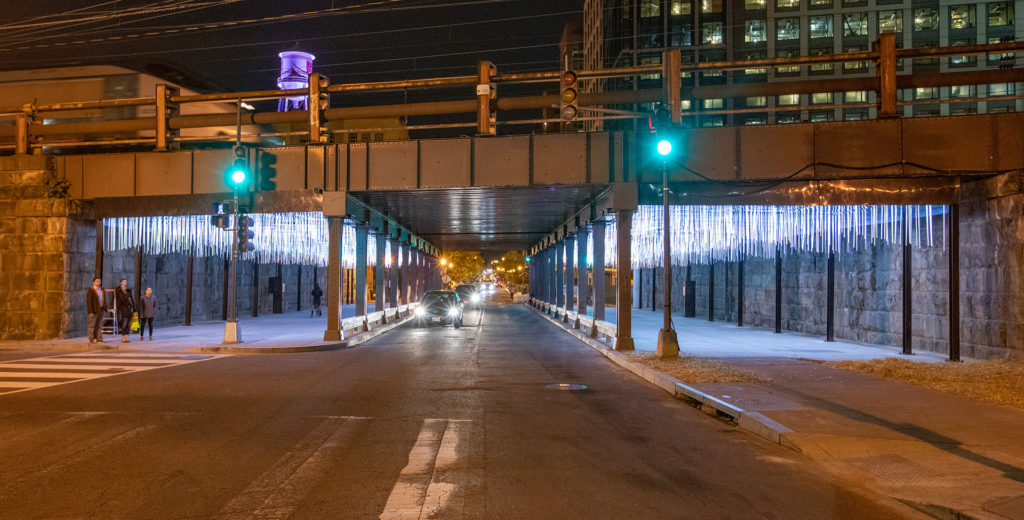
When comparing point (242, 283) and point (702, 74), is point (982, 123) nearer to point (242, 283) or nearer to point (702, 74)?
point (242, 283)

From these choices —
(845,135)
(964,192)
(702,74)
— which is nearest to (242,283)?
(845,135)

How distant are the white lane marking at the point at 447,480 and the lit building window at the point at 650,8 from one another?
83590mm

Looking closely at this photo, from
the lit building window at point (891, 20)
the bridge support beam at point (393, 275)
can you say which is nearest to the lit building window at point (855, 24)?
the lit building window at point (891, 20)

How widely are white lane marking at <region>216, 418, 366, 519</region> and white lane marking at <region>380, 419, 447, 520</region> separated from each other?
831 mm

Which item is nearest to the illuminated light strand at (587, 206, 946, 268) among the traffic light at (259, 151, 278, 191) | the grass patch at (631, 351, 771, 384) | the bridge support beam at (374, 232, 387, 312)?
the grass patch at (631, 351, 771, 384)

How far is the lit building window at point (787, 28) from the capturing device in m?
84.9

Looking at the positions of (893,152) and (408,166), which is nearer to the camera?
(893,152)

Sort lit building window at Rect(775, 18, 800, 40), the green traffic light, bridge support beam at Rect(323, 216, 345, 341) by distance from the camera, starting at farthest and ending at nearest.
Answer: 1. lit building window at Rect(775, 18, 800, 40)
2. bridge support beam at Rect(323, 216, 345, 341)
3. the green traffic light

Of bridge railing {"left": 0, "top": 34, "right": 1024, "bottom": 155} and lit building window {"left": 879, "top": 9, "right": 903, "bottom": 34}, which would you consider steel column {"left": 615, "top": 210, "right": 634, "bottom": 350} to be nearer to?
bridge railing {"left": 0, "top": 34, "right": 1024, "bottom": 155}

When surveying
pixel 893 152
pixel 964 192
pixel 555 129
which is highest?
pixel 555 129

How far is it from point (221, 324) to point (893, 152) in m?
28.0

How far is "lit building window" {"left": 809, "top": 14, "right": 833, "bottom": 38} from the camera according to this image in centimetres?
8412

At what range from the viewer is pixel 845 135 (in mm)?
18609

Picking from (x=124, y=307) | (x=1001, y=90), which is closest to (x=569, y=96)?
(x=124, y=307)
